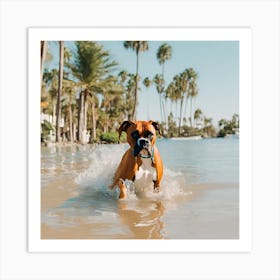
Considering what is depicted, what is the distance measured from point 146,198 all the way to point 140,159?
12.9 inches

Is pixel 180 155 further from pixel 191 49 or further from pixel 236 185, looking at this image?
pixel 191 49

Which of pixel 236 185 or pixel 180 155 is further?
pixel 180 155

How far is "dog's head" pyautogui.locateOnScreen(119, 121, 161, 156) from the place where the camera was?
13.1 feet

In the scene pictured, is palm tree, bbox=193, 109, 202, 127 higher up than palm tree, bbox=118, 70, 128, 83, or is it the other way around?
palm tree, bbox=118, 70, 128, 83

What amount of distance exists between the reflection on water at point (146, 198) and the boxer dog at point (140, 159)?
104mm

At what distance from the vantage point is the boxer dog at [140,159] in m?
4.02

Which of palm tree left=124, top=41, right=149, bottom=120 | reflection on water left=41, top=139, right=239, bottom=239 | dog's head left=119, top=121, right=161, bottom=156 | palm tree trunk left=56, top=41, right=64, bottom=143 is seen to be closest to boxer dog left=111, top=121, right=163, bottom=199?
dog's head left=119, top=121, right=161, bottom=156

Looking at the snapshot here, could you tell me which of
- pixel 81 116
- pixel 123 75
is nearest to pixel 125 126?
pixel 123 75

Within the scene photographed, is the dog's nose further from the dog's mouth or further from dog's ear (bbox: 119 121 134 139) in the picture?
dog's ear (bbox: 119 121 134 139)

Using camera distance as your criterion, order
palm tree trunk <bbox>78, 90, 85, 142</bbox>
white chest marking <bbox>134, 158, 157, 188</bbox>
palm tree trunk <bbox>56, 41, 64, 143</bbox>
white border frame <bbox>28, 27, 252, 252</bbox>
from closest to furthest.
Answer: white border frame <bbox>28, 27, 252, 252</bbox> < white chest marking <bbox>134, 158, 157, 188</bbox> < palm tree trunk <bbox>56, 41, 64, 143</bbox> < palm tree trunk <bbox>78, 90, 85, 142</bbox>
